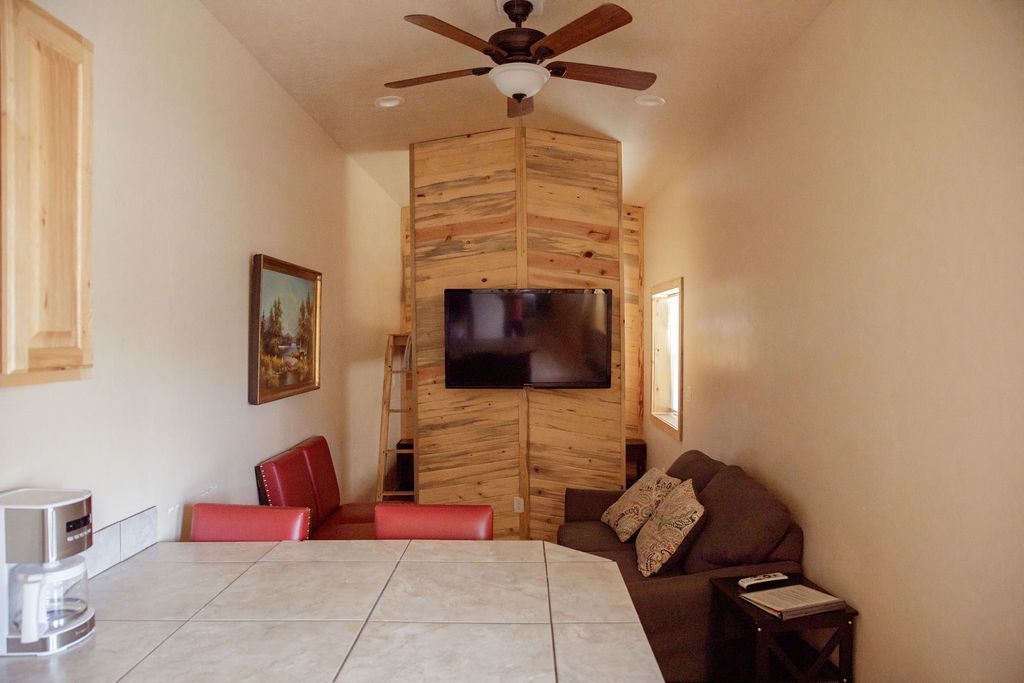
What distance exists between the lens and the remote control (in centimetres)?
264

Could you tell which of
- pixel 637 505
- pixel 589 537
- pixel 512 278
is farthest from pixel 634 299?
pixel 589 537

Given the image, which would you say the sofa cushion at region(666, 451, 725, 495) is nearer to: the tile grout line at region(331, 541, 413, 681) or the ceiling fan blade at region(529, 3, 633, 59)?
the tile grout line at region(331, 541, 413, 681)

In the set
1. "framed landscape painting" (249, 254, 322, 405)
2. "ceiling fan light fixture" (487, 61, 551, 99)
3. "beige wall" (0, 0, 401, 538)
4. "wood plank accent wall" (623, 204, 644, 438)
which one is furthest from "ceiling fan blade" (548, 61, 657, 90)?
"wood plank accent wall" (623, 204, 644, 438)

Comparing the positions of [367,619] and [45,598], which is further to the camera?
[367,619]

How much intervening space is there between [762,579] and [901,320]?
122 centimetres

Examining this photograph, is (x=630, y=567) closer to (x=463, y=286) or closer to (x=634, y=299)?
(x=463, y=286)

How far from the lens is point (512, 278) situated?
177 inches

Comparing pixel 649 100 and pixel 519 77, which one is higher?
pixel 649 100

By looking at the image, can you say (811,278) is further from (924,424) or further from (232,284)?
(232,284)

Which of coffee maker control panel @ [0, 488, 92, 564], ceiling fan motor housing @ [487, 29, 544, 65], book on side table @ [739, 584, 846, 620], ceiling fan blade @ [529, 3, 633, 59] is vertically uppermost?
ceiling fan motor housing @ [487, 29, 544, 65]

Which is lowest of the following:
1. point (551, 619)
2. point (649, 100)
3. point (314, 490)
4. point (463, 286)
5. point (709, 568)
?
point (709, 568)

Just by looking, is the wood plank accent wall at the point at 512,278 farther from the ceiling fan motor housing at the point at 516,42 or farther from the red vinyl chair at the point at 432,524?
the red vinyl chair at the point at 432,524

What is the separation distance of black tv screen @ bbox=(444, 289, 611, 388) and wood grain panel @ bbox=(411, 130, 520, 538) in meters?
0.21

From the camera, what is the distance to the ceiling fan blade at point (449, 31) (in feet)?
7.55
